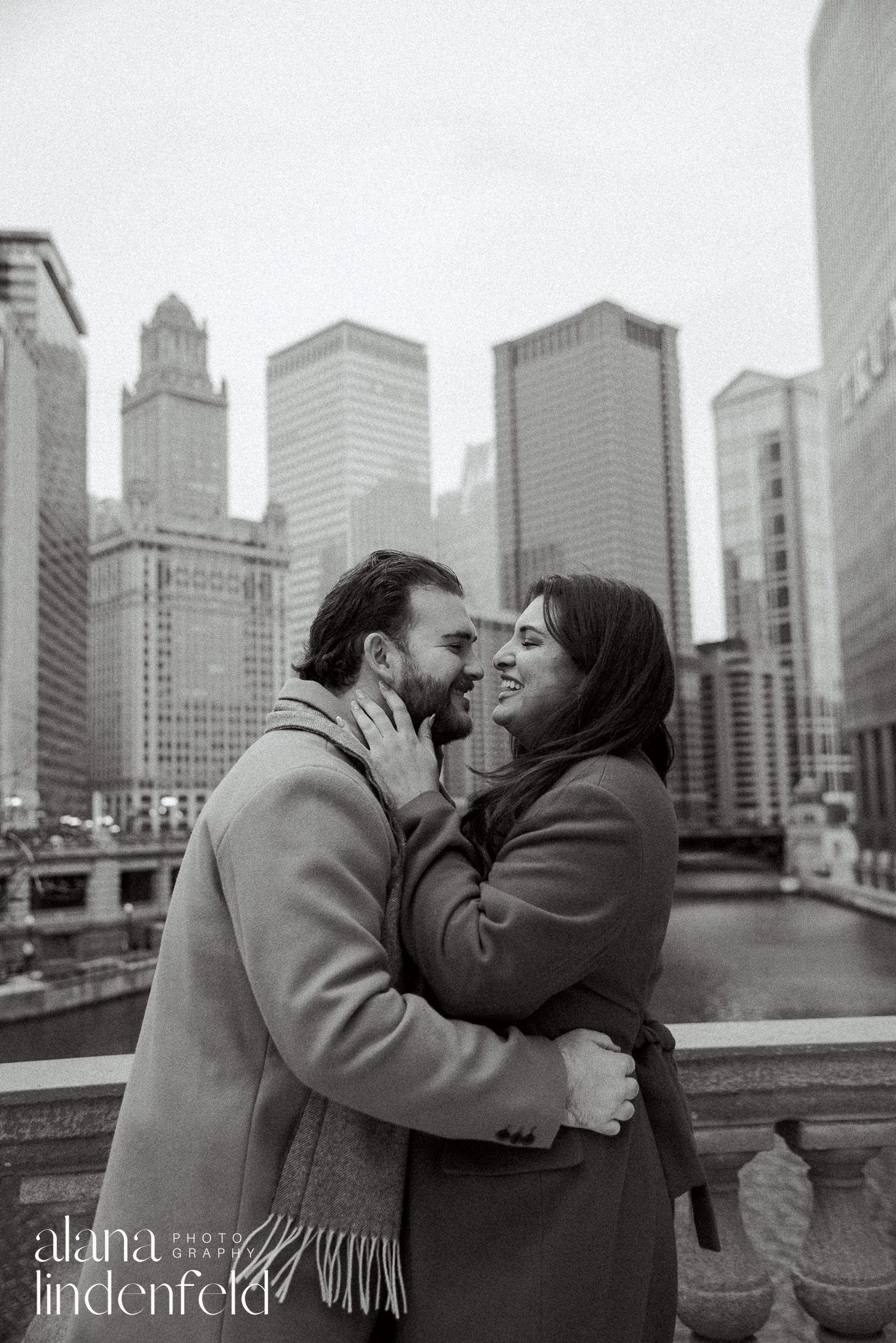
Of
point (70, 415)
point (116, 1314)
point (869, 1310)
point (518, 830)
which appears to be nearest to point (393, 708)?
point (518, 830)

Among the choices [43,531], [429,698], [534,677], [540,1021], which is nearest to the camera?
[540,1021]

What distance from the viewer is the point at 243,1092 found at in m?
2.50

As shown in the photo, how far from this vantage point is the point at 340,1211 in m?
2.46

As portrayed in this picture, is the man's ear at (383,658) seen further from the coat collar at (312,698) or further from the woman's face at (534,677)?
the woman's face at (534,677)

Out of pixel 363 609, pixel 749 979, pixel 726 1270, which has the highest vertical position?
pixel 363 609

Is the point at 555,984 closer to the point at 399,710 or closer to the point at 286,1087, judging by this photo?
the point at 286,1087

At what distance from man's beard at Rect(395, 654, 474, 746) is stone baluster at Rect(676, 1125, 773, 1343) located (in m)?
1.44

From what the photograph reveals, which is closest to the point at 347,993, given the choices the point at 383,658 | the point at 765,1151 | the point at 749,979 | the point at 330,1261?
the point at 330,1261

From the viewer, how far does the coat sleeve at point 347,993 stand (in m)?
2.31

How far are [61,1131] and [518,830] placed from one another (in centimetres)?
152

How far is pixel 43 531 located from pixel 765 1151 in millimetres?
141060

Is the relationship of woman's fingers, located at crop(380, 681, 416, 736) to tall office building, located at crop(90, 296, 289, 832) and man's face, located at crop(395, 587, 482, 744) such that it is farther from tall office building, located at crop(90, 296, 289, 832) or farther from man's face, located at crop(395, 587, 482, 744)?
tall office building, located at crop(90, 296, 289, 832)

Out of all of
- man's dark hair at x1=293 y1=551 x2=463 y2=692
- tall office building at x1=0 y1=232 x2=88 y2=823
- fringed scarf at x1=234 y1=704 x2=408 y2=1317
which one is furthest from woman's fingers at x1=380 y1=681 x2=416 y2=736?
tall office building at x1=0 y1=232 x2=88 y2=823

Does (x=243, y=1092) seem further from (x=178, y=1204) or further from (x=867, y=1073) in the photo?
(x=867, y=1073)
